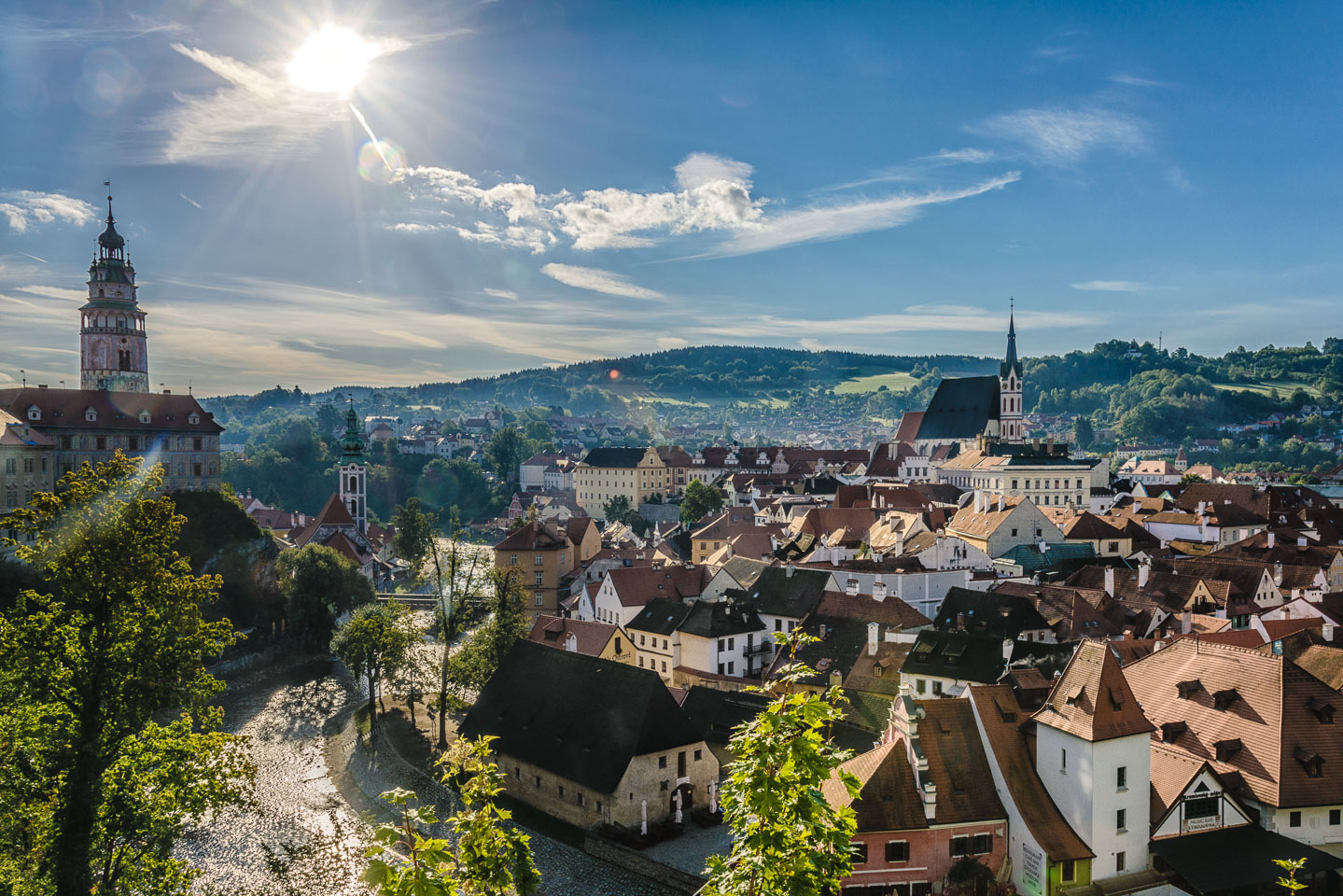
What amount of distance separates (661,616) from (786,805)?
33.0 metres

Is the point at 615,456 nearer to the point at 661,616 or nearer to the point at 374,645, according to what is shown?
the point at 661,616

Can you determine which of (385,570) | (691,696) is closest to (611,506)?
(385,570)

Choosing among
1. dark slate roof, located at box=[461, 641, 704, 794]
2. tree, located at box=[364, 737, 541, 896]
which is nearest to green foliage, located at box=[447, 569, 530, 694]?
dark slate roof, located at box=[461, 641, 704, 794]

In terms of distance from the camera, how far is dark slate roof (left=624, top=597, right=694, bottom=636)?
4050 cm

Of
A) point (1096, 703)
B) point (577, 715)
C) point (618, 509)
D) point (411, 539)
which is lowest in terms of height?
point (411, 539)

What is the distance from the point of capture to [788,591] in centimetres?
4116

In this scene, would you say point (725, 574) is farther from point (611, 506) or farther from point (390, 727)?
point (611, 506)

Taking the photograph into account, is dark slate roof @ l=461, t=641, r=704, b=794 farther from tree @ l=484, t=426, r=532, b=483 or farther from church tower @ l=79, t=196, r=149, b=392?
tree @ l=484, t=426, r=532, b=483

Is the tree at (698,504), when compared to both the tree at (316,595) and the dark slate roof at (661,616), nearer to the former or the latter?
the tree at (316,595)

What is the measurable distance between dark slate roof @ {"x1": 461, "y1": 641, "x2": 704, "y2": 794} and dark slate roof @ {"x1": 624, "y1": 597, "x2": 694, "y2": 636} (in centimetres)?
900

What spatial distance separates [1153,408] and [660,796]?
182 m

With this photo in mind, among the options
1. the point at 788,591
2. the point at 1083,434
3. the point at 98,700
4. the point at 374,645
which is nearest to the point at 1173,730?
the point at 788,591

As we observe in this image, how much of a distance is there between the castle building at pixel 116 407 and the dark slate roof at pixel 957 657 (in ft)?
154

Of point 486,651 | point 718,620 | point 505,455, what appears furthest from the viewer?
point 505,455
